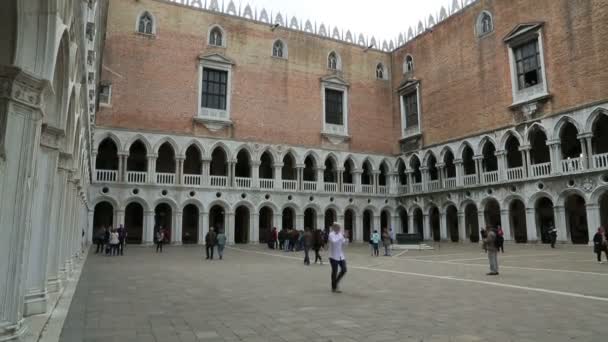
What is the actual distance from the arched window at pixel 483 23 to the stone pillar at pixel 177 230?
879 inches

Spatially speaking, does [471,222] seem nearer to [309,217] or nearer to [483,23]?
[309,217]

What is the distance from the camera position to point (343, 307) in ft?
23.4

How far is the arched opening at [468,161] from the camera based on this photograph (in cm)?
3047

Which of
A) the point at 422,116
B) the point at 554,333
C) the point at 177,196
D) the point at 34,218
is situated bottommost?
the point at 554,333

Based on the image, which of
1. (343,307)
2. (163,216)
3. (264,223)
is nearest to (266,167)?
(264,223)

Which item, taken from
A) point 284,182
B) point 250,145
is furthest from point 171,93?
point 284,182

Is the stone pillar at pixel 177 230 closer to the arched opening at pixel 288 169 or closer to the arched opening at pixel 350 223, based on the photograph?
the arched opening at pixel 288 169

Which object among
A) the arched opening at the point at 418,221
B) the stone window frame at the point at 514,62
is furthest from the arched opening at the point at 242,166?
the stone window frame at the point at 514,62

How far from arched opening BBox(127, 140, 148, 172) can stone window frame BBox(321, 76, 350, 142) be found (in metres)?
12.5

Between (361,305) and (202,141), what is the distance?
23042 millimetres

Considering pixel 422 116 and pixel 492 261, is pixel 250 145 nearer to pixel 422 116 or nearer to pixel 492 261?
pixel 422 116

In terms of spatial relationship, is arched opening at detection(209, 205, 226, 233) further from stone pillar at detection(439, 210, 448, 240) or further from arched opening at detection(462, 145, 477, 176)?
arched opening at detection(462, 145, 477, 176)

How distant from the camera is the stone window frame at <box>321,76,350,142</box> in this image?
33.3m

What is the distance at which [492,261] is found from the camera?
449 inches
